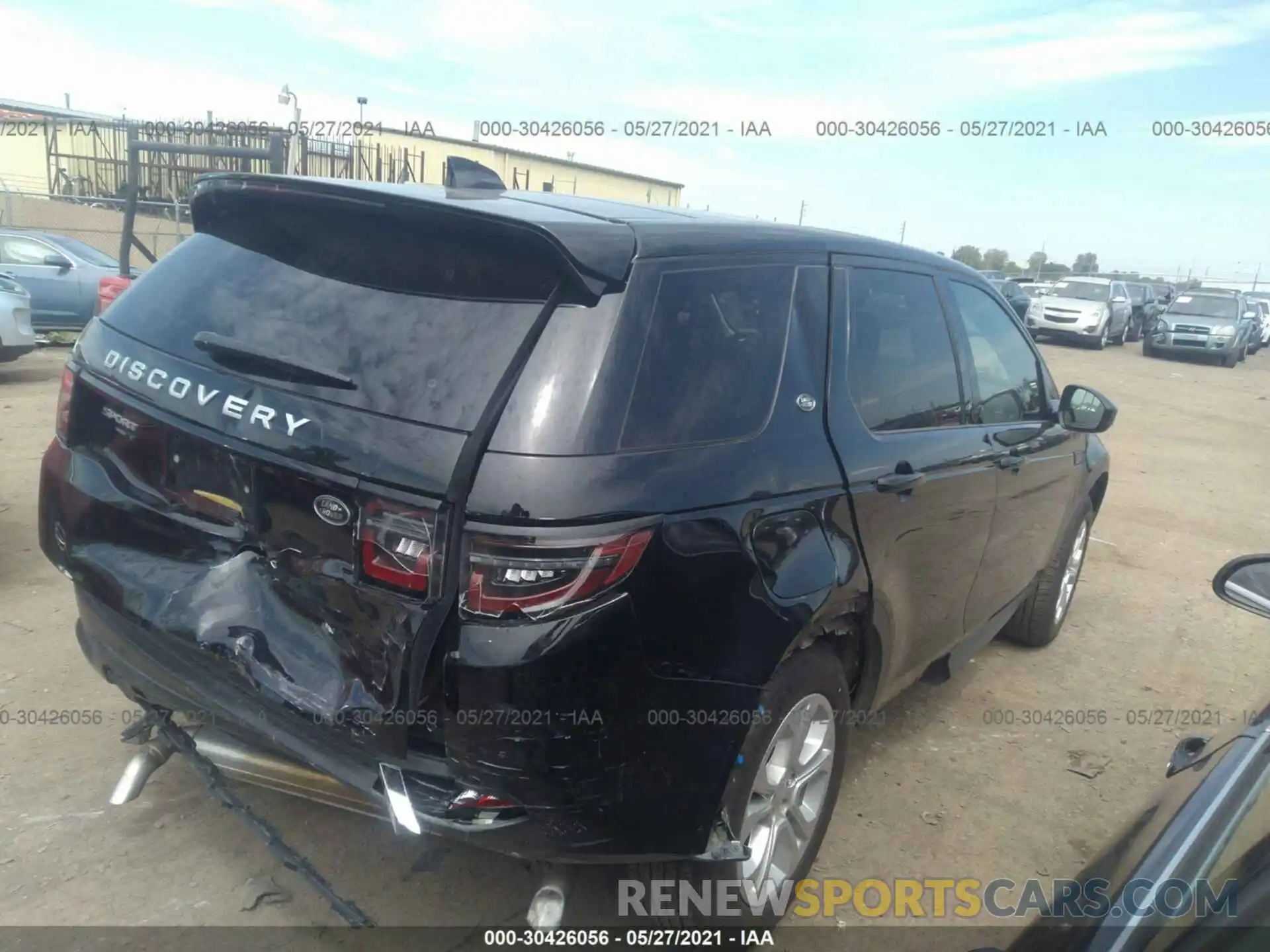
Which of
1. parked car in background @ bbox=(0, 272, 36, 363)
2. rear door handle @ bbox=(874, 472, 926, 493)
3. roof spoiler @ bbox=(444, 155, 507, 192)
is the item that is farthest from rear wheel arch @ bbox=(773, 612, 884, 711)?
parked car in background @ bbox=(0, 272, 36, 363)

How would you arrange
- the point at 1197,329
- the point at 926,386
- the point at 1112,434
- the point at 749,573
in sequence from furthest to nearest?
the point at 1197,329 < the point at 1112,434 < the point at 926,386 < the point at 749,573

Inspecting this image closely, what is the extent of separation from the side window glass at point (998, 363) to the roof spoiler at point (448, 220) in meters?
1.88

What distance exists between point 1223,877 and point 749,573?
1.10 m

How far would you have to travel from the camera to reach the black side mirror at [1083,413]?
4.16m

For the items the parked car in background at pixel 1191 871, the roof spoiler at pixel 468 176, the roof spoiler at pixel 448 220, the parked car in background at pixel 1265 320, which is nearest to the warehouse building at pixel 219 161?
the roof spoiler at pixel 468 176

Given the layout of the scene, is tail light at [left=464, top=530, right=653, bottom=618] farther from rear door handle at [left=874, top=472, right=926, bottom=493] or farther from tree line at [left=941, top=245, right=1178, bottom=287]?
tree line at [left=941, top=245, right=1178, bottom=287]

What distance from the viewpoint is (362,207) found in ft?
7.61

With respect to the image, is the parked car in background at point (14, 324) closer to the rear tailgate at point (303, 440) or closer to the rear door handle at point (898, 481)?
the rear tailgate at point (303, 440)

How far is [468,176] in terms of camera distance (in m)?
3.10

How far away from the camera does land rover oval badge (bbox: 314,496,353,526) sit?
2.10m

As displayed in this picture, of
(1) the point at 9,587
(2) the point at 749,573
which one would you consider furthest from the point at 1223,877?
(1) the point at 9,587

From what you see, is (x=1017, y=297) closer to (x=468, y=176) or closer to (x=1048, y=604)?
(x=1048, y=604)

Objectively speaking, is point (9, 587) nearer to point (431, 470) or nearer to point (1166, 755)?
point (431, 470)

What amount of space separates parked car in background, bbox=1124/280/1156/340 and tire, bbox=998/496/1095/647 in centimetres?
2605
